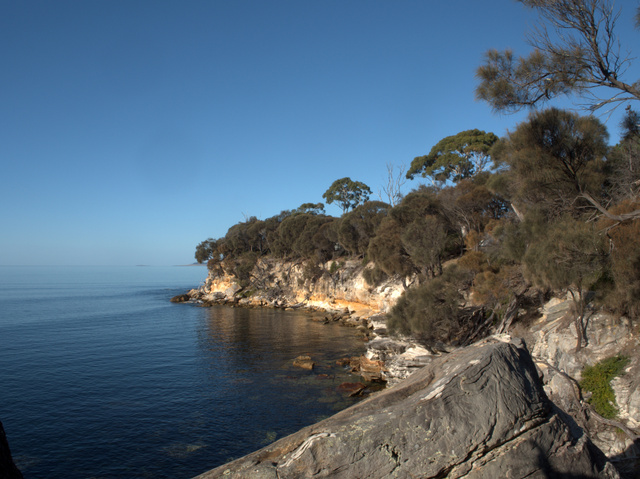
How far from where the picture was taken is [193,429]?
17562 millimetres

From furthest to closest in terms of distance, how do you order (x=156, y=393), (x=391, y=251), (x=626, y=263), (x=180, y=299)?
(x=180, y=299) < (x=391, y=251) < (x=156, y=393) < (x=626, y=263)

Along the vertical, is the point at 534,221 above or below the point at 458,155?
below

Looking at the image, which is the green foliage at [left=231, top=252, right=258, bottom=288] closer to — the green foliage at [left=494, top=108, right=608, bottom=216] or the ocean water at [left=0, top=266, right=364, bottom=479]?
the ocean water at [left=0, top=266, right=364, bottom=479]

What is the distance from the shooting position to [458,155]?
5006 cm

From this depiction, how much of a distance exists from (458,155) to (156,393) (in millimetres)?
43457

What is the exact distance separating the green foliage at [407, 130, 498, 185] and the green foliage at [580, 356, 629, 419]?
3489cm

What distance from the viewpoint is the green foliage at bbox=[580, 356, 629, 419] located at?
1334 centimetres

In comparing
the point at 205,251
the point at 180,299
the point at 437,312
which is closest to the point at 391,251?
the point at 437,312

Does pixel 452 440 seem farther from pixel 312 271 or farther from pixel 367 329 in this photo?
pixel 312 271

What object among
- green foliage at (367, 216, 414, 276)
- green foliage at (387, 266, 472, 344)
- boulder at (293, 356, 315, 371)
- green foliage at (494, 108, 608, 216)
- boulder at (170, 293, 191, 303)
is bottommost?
boulder at (293, 356, 315, 371)

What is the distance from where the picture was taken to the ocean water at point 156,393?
607 inches

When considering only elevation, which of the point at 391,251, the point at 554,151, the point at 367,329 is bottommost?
the point at 367,329

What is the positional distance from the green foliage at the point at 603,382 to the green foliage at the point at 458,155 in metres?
34.9

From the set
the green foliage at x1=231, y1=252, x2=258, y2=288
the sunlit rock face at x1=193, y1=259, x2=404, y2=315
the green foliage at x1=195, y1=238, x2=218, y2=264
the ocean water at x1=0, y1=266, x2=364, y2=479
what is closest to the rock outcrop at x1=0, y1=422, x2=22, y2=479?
the ocean water at x1=0, y1=266, x2=364, y2=479
